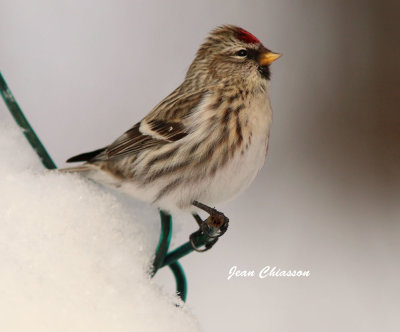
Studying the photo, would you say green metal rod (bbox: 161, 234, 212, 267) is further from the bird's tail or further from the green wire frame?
the bird's tail

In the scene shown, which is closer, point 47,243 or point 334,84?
point 47,243

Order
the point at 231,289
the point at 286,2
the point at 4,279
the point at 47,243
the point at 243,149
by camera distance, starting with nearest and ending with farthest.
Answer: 1. the point at 4,279
2. the point at 47,243
3. the point at 243,149
4. the point at 231,289
5. the point at 286,2

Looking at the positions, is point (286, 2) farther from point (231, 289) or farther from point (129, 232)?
point (129, 232)

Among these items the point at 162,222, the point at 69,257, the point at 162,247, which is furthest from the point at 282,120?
the point at 69,257

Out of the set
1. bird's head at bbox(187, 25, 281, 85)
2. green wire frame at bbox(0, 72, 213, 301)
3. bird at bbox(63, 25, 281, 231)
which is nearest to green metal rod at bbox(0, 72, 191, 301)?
green wire frame at bbox(0, 72, 213, 301)

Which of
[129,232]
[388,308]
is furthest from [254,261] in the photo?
[129,232]

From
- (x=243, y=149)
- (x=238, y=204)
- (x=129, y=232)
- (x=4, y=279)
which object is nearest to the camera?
(x=4, y=279)

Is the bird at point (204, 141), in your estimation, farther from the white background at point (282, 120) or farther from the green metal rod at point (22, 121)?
the white background at point (282, 120)
